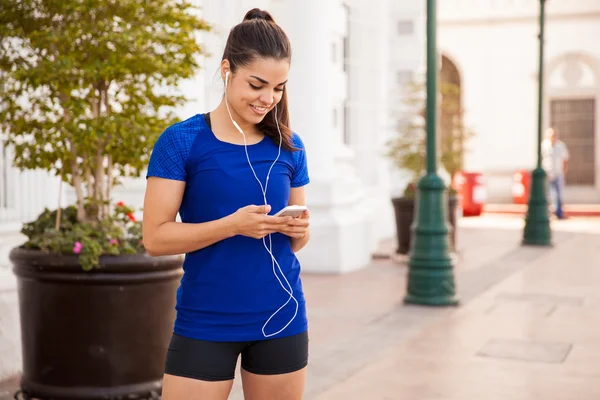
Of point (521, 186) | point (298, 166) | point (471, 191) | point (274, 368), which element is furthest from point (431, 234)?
point (521, 186)

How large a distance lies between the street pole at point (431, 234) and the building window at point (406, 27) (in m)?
7.35

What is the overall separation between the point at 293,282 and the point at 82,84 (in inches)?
93.7

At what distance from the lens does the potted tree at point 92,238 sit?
4.43 m

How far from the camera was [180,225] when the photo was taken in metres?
2.46

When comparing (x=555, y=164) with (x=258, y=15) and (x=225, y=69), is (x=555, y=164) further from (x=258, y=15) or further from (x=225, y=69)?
(x=225, y=69)

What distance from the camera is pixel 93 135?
440 centimetres

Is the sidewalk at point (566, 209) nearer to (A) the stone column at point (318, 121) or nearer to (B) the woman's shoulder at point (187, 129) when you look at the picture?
(A) the stone column at point (318, 121)

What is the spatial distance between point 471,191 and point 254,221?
60.7 ft

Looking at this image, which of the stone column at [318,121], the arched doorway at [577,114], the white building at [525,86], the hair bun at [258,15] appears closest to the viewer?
the hair bun at [258,15]

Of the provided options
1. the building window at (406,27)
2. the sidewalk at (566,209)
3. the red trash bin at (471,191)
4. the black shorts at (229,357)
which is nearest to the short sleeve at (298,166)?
the black shorts at (229,357)

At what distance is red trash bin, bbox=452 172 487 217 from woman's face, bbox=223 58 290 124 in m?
18.1

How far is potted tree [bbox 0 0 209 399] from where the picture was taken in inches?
174

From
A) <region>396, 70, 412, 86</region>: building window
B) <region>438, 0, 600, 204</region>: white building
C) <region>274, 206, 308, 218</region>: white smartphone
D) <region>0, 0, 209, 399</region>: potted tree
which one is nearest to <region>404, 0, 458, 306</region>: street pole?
<region>0, 0, 209, 399</region>: potted tree

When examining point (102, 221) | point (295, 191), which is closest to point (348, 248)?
point (102, 221)
